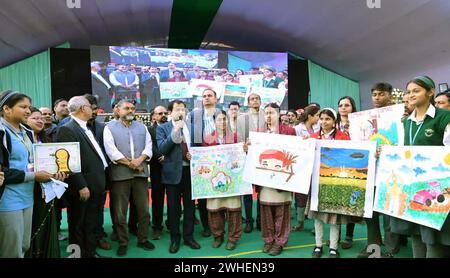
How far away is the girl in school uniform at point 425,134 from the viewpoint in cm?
185

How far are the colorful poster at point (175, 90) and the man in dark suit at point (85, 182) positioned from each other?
5.23 metres

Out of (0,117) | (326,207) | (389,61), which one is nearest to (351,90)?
(389,61)

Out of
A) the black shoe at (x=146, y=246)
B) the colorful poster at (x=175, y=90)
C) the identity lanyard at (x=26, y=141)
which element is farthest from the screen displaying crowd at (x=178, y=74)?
the identity lanyard at (x=26, y=141)

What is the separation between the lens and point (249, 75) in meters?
8.30

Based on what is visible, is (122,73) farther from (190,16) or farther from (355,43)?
(355,43)

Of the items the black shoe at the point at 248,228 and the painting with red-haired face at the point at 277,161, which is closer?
the painting with red-haired face at the point at 277,161

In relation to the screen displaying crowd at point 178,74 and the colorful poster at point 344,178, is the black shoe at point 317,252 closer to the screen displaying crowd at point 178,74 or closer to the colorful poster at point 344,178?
the colorful poster at point 344,178

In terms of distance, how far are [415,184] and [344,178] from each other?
1.87ft

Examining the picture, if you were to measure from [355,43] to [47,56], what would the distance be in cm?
773

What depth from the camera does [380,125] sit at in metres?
2.47

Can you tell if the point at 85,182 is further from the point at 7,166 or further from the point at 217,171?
the point at 217,171

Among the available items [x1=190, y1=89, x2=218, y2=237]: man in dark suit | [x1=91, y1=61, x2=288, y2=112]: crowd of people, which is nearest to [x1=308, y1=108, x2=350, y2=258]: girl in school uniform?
[x1=190, y1=89, x2=218, y2=237]: man in dark suit

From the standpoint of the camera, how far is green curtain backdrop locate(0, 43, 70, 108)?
7574 millimetres

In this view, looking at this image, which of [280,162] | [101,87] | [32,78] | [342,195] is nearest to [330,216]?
[342,195]
